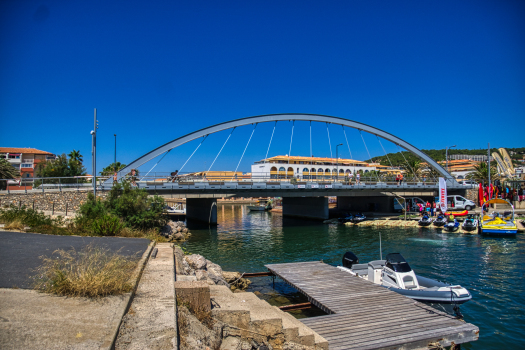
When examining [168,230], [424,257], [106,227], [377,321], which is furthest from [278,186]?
[377,321]

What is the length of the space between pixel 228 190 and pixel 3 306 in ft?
103

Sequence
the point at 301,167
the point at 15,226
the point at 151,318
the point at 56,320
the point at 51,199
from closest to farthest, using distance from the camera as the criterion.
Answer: the point at 56,320, the point at 151,318, the point at 15,226, the point at 51,199, the point at 301,167

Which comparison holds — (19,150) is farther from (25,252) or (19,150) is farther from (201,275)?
(201,275)

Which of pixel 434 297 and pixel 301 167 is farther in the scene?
pixel 301 167

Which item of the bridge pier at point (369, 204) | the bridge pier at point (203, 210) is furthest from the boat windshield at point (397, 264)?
the bridge pier at point (369, 204)

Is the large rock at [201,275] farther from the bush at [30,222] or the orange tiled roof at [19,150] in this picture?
the orange tiled roof at [19,150]

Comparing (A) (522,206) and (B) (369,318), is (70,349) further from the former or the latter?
(A) (522,206)

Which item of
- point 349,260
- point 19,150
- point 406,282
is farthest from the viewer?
point 19,150

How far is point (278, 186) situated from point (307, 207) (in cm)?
1722

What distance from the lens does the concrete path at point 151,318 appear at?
4348 millimetres

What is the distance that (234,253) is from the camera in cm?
2528

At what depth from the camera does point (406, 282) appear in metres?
12.5

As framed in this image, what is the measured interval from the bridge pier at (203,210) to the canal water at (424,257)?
5897 millimetres

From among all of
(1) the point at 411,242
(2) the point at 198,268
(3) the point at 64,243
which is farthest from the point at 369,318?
(1) the point at 411,242
